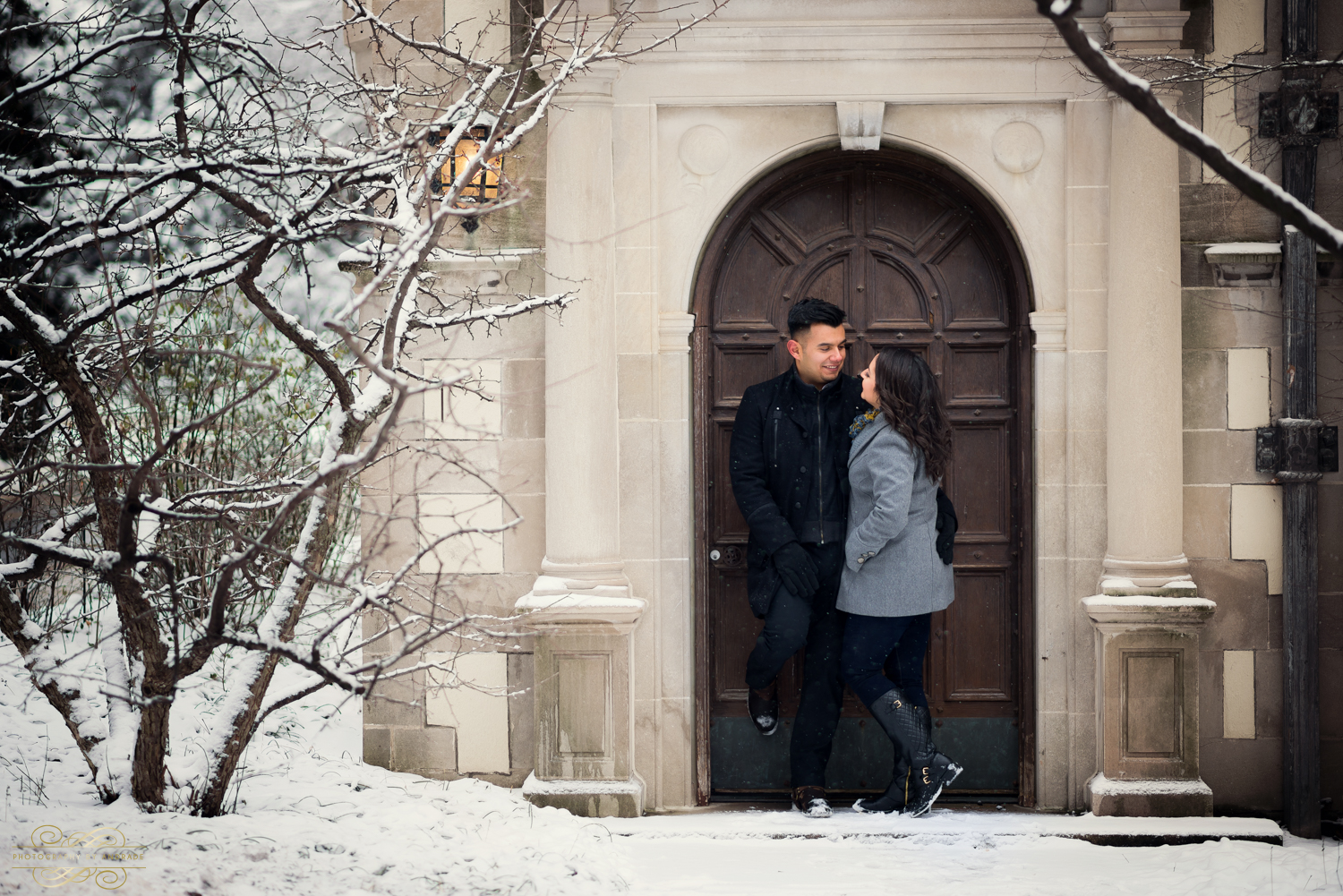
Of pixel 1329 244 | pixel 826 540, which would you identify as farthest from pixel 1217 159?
pixel 826 540

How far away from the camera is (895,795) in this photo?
14.9 ft

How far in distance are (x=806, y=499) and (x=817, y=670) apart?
2.49 feet

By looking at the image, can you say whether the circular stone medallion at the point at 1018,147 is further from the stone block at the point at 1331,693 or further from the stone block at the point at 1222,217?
the stone block at the point at 1331,693

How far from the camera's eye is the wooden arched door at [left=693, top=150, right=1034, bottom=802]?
194 inches

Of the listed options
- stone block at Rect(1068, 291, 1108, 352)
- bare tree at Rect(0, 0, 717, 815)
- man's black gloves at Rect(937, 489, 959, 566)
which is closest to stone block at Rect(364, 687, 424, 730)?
bare tree at Rect(0, 0, 717, 815)

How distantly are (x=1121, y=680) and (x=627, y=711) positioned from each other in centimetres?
219

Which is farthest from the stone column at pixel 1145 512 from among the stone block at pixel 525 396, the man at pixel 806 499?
the stone block at pixel 525 396

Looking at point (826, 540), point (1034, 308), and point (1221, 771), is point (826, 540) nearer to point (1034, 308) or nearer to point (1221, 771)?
point (1034, 308)

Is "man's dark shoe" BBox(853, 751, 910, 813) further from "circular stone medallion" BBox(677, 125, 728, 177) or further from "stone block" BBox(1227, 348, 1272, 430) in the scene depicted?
"circular stone medallion" BBox(677, 125, 728, 177)

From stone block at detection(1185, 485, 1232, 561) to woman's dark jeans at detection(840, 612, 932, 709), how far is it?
1.33 meters

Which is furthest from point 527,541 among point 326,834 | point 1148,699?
point 1148,699

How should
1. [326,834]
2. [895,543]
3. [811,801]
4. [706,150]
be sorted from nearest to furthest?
[326,834]
[895,543]
[811,801]
[706,150]

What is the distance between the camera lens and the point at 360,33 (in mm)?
4797

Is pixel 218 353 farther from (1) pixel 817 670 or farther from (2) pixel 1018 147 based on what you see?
(2) pixel 1018 147
